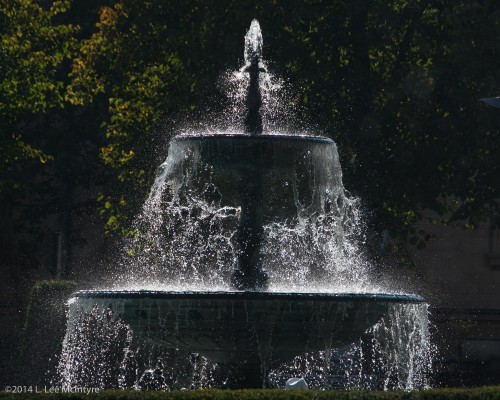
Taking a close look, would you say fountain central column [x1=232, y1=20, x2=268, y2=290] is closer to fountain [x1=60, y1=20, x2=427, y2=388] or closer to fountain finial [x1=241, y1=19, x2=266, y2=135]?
fountain [x1=60, y1=20, x2=427, y2=388]

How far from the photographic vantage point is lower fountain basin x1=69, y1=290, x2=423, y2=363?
13602mm

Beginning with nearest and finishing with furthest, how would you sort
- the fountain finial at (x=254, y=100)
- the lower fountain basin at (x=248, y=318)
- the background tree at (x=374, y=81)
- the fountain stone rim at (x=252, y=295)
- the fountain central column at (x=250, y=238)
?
the fountain stone rim at (x=252, y=295) < the lower fountain basin at (x=248, y=318) < the fountain central column at (x=250, y=238) < the fountain finial at (x=254, y=100) < the background tree at (x=374, y=81)

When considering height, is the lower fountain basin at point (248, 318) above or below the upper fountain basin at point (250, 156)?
below

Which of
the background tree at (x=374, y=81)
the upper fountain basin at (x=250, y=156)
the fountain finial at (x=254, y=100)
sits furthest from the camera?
the background tree at (x=374, y=81)

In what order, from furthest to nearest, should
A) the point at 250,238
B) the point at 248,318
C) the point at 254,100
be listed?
the point at 254,100
the point at 250,238
the point at 248,318

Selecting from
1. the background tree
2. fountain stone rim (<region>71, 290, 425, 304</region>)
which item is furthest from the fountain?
the background tree

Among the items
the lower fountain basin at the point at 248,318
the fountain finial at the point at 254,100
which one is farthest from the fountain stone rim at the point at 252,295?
the fountain finial at the point at 254,100

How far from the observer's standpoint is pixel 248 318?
13.7 metres

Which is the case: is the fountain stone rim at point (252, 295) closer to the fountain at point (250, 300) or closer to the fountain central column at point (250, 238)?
the fountain at point (250, 300)

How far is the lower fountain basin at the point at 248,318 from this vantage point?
44.6 ft

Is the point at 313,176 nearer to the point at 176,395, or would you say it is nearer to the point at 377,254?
the point at 176,395

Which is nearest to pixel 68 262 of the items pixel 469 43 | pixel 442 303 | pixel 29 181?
pixel 29 181

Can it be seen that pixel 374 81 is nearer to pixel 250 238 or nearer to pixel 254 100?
pixel 254 100

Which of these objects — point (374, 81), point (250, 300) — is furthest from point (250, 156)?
point (374, 81)
